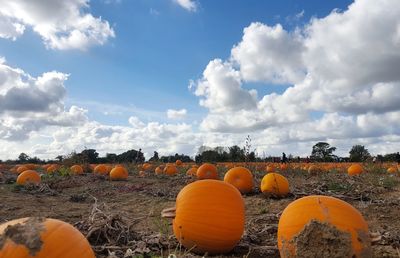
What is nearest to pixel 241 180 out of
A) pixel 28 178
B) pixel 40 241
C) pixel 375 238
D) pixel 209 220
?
pixel 209 220

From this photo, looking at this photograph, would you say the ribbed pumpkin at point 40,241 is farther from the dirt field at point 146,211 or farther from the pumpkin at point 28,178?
the pumpkin at point 28,178

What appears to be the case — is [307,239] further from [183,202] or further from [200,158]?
[200,158]

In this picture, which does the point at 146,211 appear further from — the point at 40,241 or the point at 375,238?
the point at 40,241

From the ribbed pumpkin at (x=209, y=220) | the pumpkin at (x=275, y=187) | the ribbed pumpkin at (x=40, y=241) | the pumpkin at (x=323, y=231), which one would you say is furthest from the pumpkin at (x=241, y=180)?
the ribbed pumpkin at (x=40, y=241)

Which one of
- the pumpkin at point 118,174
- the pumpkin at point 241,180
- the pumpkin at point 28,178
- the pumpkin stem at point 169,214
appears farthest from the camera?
the pumpkin at point 118,174

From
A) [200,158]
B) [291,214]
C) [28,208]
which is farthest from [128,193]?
[200,158]

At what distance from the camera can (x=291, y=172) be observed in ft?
50.0

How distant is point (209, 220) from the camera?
4.36 metres

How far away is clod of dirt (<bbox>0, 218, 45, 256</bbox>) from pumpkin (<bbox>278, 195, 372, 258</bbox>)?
5.84 ft

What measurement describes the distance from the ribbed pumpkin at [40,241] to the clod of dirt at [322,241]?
1.48 metres

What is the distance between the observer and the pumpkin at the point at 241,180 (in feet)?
28.6

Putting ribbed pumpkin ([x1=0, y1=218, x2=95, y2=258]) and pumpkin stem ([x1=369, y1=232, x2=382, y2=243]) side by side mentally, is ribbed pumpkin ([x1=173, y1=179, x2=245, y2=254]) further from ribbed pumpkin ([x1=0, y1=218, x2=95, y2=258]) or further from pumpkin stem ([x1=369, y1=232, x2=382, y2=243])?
ribbed pumpkin ([x1=0, y1=218, x2=95, y2=258])

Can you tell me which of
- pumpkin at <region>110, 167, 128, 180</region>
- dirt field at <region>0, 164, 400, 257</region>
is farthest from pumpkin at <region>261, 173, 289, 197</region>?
pumpkin at <region>110, 167, 128, 180</region>

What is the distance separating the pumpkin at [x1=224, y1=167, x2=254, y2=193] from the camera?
8703 mm
